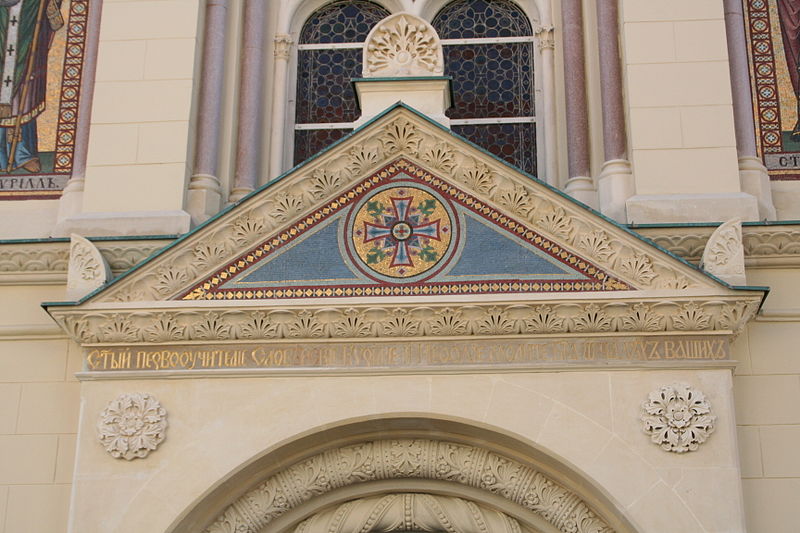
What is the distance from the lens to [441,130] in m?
10.9

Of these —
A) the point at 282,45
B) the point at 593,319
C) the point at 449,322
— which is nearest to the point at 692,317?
the point at 593,319

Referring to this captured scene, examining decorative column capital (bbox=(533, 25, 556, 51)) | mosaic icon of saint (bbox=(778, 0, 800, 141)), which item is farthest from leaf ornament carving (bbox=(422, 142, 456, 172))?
mosaic icon of saint (bbox=(778, 0, 800, 141))

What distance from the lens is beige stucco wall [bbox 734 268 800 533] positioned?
1017cm

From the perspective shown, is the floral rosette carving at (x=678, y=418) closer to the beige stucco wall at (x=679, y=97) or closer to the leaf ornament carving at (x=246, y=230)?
the beige stucco wall at (x=679, y=97)

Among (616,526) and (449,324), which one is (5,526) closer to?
(449,324)

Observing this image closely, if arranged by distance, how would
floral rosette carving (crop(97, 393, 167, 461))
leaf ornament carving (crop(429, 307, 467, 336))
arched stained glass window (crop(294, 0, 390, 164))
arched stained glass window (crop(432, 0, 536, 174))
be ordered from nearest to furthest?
1. floral rosette carving (crop(97, 393, 167, 461))
2. leaf ornament carving (crop(429, 307, 467, 336))
3. arched stained glass window (crop(432, 0, 536, 174))
4. arched stained glass window (crop(294, 0, 390, 164))

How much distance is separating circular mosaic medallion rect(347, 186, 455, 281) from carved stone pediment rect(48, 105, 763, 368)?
11mm

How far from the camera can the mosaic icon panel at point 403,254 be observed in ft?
34.6

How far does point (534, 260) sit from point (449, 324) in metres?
0.85

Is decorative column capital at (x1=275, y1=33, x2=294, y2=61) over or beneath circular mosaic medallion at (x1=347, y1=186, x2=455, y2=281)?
over

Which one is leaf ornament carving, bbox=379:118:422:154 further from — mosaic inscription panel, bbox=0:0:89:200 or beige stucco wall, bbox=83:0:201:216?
mosaic inscription panel, bbox=0:0:89:200

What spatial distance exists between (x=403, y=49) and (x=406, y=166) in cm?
139

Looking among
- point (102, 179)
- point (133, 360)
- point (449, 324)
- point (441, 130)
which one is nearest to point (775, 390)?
point (449, 324)

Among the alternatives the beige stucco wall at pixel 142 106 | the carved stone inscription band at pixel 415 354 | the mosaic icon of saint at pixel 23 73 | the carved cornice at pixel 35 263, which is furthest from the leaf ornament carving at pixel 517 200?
the mosaic icon of saint at pixel 23 73
